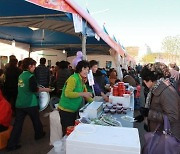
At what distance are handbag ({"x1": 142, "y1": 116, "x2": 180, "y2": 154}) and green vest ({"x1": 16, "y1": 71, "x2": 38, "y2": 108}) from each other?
2.54 meters

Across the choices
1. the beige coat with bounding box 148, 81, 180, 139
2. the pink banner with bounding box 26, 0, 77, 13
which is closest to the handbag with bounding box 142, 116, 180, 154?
the beige coat with bounding box 148, 81, 180, 139

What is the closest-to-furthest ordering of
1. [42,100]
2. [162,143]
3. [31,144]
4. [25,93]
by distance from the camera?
[162,143] → [25,93] → [31,144] → [42,100]

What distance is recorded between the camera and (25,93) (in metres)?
4.16

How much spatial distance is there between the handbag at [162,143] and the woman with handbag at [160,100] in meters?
0.15

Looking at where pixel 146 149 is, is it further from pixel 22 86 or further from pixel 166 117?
pixel 22 86

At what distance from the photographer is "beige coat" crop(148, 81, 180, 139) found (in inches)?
86.5

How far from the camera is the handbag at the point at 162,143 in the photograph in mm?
2020

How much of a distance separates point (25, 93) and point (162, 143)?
274 cm

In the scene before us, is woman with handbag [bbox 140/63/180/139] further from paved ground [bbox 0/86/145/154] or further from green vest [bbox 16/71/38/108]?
green vest [bbox 16/71/38/108]

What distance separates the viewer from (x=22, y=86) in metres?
4.12

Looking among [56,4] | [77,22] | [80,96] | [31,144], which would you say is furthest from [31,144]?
[56,4]

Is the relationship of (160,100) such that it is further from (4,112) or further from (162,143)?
(4,112)

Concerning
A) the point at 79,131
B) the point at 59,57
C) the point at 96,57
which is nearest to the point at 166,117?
the point at 79,131

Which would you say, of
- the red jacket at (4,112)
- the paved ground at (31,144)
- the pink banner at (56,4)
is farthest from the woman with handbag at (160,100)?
the red jacket at (4,112)
